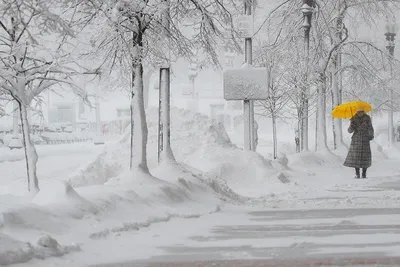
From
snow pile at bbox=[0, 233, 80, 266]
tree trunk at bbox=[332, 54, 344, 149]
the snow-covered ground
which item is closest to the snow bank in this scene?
the snow-covered ground

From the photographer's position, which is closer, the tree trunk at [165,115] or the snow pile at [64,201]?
the snow pile at [64,201]

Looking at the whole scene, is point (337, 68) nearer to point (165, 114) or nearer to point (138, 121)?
point (165, 114)

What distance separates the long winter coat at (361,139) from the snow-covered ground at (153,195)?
816 mm

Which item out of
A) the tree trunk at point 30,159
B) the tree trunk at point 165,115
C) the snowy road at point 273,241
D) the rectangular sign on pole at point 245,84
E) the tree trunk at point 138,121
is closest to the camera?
the snowy road at point 273,241

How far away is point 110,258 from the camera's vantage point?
6641 mm

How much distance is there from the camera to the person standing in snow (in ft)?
62.2

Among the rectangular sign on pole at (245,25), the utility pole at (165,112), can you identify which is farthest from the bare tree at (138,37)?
the rectangular sign on pole at (245,25)

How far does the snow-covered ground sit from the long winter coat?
816mm

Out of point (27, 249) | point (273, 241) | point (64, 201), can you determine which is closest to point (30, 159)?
point (64, 201)

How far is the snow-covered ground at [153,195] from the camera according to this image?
23.0ft

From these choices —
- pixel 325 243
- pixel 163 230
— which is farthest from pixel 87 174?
pixel 325 243

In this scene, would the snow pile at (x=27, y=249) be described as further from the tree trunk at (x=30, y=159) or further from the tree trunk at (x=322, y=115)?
the tree trunk at (x=322, y=115)

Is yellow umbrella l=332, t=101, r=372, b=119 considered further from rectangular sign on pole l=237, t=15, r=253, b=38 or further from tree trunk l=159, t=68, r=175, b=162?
tree trunk l=159, t=68, r=175, b=162

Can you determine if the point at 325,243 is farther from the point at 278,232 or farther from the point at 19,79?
the point at 19,79
